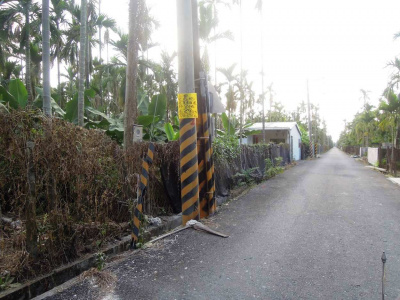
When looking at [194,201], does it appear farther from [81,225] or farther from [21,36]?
[21,36]

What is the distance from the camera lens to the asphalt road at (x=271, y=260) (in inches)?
140

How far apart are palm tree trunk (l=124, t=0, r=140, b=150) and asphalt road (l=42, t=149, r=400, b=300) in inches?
106

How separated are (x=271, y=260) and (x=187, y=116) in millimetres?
3278

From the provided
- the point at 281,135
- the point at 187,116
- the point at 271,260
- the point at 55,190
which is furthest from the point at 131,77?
the point at 281,135

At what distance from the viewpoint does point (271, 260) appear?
4.47 m

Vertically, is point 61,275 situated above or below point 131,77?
below

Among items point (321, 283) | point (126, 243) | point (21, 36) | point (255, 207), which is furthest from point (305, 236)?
point (21, 36)

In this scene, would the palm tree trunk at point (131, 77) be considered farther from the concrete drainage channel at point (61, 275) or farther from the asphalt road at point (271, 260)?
the asphalt road at point (271, 260)

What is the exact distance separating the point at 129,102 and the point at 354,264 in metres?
5.44

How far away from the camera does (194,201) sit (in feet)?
21.4

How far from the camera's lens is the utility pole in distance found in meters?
6.47

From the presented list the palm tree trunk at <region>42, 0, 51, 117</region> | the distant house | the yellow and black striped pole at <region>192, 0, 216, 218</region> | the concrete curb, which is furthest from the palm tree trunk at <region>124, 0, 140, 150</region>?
the distant house

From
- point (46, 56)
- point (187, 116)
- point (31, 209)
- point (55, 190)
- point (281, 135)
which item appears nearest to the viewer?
point (31, 209)

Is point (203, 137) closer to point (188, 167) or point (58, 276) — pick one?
point (188, 167)
